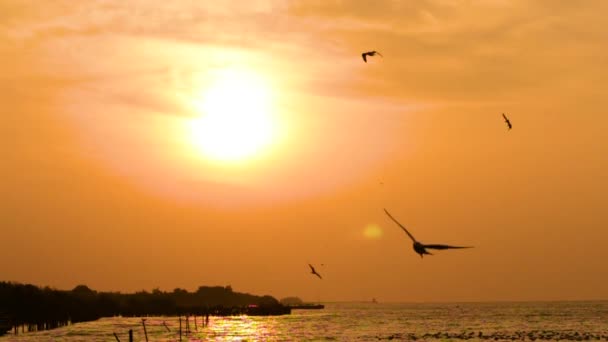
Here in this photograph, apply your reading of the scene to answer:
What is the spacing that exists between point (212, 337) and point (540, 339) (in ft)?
128

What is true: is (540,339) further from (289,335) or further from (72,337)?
(72,337)

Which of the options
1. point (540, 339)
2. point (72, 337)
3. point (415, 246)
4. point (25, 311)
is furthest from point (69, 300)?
point (415, 246)

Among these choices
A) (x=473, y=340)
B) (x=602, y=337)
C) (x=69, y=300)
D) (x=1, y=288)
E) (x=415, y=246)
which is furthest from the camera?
(x=69, y=300)

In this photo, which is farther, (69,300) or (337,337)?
(69,300)

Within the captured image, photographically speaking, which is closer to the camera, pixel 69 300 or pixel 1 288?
pixel 1 288

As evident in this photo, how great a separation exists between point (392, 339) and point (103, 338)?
109 feet

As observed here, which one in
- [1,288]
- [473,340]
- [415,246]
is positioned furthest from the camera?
[1,288]

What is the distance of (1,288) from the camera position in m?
117

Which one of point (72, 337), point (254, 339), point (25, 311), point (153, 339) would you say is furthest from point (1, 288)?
point (254, 339)

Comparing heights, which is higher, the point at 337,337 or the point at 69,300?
the point at 69,300

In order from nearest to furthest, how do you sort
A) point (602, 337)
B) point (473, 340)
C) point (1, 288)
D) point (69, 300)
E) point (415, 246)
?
point (415, 246), point (473, 340), point (602, 337), point (1, 288), point (69, 300)

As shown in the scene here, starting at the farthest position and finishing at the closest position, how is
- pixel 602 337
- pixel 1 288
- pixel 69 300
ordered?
pixel 69 300
pixel 1 288
pixel 602 337

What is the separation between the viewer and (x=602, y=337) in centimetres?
10919

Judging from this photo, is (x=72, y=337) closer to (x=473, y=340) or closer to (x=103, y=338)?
(x=103, y=338)
